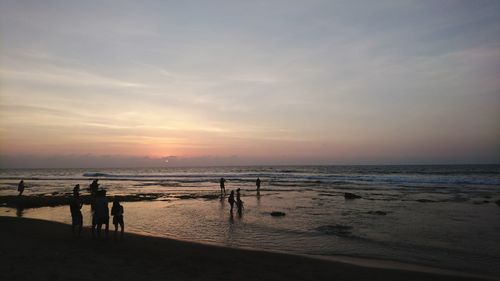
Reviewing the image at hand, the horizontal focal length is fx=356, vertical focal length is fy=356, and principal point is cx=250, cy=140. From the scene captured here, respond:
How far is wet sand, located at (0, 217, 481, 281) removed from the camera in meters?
9.34

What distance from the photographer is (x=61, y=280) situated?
338 inches

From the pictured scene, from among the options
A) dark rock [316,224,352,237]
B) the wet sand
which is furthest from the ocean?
the wet sand

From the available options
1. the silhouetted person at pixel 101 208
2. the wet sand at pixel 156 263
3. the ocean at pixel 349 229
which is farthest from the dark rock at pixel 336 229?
the silhouetted person at pixel 101 208

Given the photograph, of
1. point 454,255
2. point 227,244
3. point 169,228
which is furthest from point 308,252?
point 169,228

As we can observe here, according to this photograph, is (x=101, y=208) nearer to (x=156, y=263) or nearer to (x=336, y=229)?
(x=156, y=263)

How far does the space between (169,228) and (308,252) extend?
7751mm

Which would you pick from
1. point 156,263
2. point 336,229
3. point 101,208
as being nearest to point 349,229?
point 336,229

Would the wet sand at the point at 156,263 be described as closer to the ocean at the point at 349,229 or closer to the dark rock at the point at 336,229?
the ocean at the point at 349,229

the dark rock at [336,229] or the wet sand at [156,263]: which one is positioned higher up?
the wet sand at [156,263]

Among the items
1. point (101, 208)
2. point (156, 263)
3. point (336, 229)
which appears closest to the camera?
point (156, 263)

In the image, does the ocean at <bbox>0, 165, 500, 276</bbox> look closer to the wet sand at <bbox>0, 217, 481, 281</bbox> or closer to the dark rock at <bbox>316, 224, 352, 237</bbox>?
the dark rock at <bbox>316, 224, 352, 237</bbox>

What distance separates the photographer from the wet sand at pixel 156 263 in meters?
9.34

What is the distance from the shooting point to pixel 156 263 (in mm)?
10594

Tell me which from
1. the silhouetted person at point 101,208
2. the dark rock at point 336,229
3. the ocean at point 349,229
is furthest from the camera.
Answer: the dark rock at point 336,229
